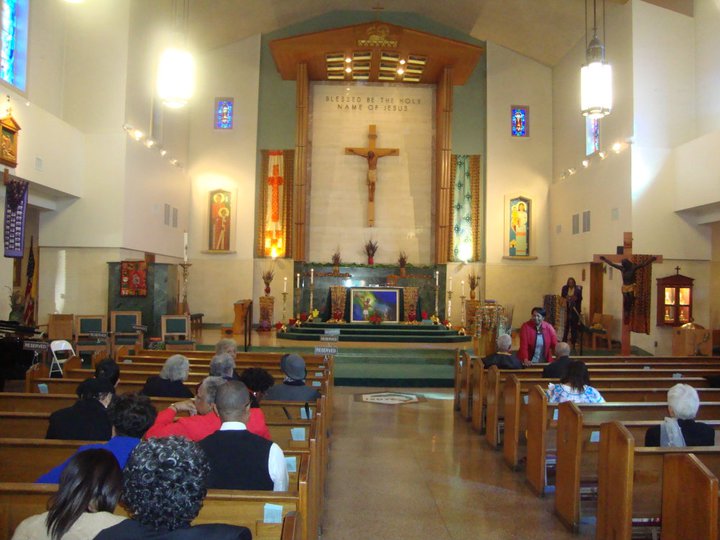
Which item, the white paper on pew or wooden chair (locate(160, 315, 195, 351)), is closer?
the white paper on pew

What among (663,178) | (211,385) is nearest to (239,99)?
(663,178)

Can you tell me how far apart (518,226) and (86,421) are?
48.0 feet

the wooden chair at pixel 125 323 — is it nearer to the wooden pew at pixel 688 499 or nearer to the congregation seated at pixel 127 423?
the congregation seated at pixel 127 423

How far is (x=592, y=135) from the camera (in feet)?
46.4

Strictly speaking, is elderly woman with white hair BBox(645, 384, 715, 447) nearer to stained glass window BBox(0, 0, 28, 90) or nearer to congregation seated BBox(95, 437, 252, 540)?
congregation seated BBox(95, 437, 252, 540)

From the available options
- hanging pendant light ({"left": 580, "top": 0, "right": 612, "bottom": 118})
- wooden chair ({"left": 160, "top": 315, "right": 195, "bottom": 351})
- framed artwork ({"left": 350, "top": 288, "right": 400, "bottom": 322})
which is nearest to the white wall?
framed artwork ({"left": 350, "top": 288, "right": 400, "bottom": 322})

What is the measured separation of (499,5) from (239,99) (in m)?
6.97

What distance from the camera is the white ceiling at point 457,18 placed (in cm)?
1426

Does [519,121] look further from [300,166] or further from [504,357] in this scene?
[504,357]

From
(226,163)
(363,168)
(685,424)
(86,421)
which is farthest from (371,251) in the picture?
(86,421)

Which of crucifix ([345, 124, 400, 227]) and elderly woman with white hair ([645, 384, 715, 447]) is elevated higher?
crucifix ([345, 124, 400, 227])

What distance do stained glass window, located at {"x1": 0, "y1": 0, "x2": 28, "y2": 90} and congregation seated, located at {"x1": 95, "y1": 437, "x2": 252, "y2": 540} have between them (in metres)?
9.77

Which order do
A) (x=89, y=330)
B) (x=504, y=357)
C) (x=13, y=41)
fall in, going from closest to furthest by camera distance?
(x=504, y=357), (x=13, y=41), (x=89, y=330)

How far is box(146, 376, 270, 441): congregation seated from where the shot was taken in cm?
319
